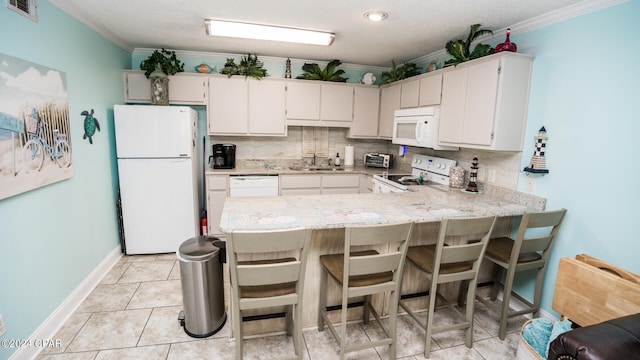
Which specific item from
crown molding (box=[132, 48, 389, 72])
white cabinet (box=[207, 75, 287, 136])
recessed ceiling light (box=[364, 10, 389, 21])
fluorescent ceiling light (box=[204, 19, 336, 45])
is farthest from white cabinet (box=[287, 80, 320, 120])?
recessed ceiling light (box=[364, 10, 389, 21])

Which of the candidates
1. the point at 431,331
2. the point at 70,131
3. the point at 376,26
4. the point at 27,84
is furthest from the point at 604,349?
the point at 70,131

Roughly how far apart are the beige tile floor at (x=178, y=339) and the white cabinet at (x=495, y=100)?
1499 mm

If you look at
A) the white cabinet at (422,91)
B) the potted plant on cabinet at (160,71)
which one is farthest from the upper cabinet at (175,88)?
the white cabinet at (422,91)

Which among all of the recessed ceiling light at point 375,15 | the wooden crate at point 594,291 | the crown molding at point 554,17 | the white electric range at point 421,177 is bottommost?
the wooden crate at point 594,291

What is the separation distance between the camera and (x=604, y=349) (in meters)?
1.13

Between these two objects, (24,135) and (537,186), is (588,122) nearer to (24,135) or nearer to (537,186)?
(537,186)

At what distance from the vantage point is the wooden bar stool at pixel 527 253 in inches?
83.1

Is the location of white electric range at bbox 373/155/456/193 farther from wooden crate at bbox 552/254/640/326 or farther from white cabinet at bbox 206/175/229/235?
white cabinet at bbox 206/175/229/235

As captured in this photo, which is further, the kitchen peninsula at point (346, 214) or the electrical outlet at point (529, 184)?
the electrical outlet at point (529, 184)

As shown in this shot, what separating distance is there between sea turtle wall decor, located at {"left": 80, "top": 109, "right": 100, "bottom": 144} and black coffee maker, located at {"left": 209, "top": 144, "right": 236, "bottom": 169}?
55.0 inches

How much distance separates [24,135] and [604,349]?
3191mm

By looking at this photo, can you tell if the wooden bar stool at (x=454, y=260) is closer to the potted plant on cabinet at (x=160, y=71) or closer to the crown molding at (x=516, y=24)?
the crown molding at (x=516, y=24)

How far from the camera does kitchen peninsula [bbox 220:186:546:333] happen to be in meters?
1.94

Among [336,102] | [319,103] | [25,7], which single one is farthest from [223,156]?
[25,7]
